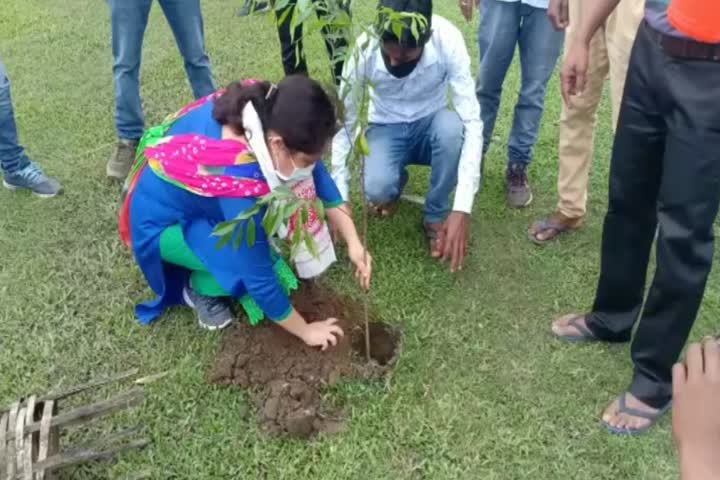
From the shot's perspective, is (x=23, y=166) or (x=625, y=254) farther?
(x=23, y=166)

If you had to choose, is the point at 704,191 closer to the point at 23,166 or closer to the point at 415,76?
the point at 415,76

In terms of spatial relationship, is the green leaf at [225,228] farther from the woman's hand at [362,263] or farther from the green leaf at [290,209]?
the woman's hand at [362,263]

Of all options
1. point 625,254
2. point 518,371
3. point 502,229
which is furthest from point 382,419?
point 502,229

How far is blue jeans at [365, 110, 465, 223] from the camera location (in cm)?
322

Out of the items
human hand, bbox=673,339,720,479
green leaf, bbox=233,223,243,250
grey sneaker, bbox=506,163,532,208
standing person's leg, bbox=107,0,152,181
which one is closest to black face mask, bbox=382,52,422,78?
grey sneaker, bbox=506,163,532,208

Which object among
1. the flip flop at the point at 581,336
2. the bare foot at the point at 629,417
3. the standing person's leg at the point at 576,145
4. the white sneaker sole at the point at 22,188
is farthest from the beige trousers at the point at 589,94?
the white sneaker sole at the point at 22,188

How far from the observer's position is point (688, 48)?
2.08m

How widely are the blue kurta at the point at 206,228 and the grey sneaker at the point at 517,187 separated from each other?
1124 millimetres

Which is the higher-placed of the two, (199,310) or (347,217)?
(347,217)

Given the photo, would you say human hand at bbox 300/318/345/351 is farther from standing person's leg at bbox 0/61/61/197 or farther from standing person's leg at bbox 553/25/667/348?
standing person's leg at bbox 0/61/61/197

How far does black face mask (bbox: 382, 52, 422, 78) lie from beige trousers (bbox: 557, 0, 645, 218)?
1.98 feet

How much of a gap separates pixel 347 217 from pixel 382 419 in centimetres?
75

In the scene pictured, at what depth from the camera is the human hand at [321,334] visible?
2805 millimetres

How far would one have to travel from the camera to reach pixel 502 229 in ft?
11.6
